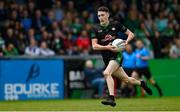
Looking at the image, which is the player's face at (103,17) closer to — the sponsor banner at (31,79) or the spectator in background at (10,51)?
the sponsor banner at (31,79)

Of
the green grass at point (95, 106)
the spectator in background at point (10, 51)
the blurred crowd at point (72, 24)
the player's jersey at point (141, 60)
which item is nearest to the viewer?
the green grass at point (95, 106)

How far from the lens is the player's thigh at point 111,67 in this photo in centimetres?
1536

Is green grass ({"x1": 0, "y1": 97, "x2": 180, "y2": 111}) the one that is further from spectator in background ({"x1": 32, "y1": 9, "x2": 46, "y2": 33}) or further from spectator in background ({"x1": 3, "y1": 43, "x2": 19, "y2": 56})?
spectator in background ({"x1": 32, "y1": 9, "x2": 46, "y2": 33})

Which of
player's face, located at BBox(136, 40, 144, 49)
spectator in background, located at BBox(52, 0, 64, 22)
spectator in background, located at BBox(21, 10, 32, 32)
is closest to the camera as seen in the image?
player's face, located at BBox(136, 40, 144, 49)

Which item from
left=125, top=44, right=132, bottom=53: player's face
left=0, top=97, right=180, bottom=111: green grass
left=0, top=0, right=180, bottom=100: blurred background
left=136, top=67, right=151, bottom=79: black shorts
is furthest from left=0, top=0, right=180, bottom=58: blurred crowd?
left=0, top=97, right=180, bottom=111: green grass

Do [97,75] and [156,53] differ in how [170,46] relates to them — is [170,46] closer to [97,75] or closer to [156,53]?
[156,53]

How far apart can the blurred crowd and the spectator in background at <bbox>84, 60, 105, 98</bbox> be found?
0.94 meters

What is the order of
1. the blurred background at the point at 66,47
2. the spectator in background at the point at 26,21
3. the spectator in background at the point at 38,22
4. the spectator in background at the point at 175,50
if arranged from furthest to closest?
the spectator in background at the point at 175,50, the spectator in background at the point at 38,22, the spectator in background at the point at 26,21, the blurred background at the point at 66,47

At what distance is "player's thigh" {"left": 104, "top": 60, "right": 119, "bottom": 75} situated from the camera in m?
15.4

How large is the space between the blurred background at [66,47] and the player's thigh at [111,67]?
5228 millimetres

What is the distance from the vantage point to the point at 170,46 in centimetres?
2644

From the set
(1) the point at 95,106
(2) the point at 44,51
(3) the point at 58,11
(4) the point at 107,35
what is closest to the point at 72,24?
(3) the point at 58,11

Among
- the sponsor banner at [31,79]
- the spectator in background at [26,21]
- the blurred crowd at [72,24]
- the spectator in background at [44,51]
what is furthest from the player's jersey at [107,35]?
the spectator in background at [26,21]

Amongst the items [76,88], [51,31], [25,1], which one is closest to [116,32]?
[76,88]
